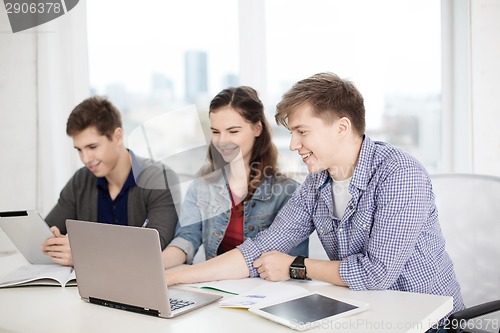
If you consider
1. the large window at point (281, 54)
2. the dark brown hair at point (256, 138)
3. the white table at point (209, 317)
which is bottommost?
the white table at point (209, 317)

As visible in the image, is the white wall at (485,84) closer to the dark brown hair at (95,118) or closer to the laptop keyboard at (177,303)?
the dark brown hair at (95,118)

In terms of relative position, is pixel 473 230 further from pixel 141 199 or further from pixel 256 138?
pixel 141 199

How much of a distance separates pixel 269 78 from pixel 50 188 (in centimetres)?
133

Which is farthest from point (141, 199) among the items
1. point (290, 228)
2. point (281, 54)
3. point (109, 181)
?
point (281, 54)

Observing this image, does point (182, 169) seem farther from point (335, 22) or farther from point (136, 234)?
point (335, 22)

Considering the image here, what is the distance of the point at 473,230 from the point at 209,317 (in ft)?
3.16

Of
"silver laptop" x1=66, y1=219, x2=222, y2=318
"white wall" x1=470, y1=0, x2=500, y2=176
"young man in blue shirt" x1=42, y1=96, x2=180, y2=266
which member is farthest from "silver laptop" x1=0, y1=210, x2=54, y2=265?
"white wall" x1=470, y1=0, x2=500, y2=176

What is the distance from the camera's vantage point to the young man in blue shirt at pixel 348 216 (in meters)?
1.58

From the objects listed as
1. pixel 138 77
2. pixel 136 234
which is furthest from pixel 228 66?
pixel 136 234

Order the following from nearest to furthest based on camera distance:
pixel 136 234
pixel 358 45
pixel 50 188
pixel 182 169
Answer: pixel 136 234
pixel 182 169
pixel 50 188
pixel 358 45

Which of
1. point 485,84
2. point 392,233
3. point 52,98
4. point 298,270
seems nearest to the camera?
point 392,233

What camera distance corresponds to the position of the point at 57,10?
10.0ft

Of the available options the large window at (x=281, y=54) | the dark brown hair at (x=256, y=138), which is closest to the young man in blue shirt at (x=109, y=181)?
the dark brown hair at (x=256, y=138)

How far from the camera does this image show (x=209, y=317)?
1401 millimetres
